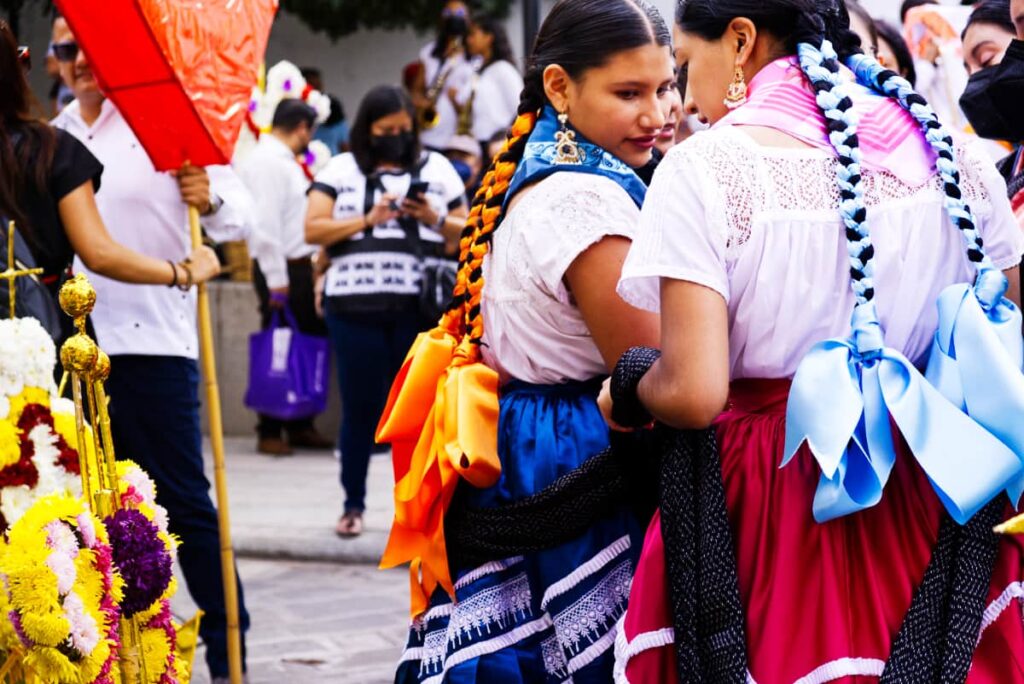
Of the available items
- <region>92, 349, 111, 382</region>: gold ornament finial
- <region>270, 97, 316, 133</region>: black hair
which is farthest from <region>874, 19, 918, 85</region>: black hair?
<region>270, 97, 316, 133</region>: black hair

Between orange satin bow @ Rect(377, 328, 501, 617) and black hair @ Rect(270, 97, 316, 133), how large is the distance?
7.31 metres

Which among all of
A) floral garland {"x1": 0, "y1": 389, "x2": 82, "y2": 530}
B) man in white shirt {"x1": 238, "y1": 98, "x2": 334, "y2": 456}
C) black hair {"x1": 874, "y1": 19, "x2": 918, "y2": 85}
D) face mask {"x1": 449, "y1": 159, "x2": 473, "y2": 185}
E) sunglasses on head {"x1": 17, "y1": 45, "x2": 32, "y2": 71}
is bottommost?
man in white shirt {"x1": 238, "y1": 98, "x2": 334, "y2": 456}

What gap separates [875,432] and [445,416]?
0.95 metres

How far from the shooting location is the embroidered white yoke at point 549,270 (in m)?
2.86

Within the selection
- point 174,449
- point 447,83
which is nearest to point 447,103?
point 447,83

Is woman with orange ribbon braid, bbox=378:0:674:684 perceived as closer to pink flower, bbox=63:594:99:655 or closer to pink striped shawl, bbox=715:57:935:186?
pink striped shawl, bbox=715:57:935:186

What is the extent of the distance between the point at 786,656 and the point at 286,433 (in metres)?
8.03

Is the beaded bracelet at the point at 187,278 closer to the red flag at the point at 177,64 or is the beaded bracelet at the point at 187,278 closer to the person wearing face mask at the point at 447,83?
the red flag at the point at 177,64

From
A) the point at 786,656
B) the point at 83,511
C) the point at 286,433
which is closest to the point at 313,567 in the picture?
the point at 286,433

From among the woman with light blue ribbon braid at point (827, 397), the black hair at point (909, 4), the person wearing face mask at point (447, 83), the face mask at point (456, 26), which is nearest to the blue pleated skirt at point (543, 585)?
the woman with light blue ribbon braid at point (827, 397)

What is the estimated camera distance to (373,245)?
7.19 meters

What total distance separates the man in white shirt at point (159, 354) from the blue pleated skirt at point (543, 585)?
6.40 ft

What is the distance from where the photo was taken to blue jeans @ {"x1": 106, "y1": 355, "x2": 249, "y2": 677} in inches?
185

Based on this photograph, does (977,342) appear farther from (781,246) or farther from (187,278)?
(187,278)
